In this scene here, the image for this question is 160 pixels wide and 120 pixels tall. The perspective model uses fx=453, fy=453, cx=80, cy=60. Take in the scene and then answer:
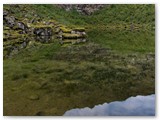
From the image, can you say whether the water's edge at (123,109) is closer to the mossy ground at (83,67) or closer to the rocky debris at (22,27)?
the mossy ground at (83,67)

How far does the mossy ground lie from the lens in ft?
14.1

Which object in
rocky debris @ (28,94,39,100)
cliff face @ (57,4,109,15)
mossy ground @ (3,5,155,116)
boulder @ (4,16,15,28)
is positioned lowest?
rocky debris @ (28,94,39,100)

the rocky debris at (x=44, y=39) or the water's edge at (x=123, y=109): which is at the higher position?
the rocky debris at (x=44, y=39)

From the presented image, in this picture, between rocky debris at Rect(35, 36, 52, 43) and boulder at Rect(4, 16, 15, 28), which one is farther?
rocky debris at Rect(35, 36, 52, 43)

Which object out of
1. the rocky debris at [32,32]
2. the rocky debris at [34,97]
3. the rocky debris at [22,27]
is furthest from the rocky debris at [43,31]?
the rocky debris at [34,97]

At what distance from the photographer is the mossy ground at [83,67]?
4289 millimetres

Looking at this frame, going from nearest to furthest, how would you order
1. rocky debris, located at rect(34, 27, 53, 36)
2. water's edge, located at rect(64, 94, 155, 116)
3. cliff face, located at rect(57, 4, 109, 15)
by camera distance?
water's edge, located at rect(64, 94, 155, 116) → cliff face, located at rect(57, 4, 109, 15) → rocky debris, located at rect(34, 27, 53, 36)

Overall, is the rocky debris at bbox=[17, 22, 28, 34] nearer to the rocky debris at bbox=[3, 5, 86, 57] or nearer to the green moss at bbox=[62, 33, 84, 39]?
the rocky debris at bbox=[3, 5, 86, 57]

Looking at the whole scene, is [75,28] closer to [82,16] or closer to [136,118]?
[82,16]

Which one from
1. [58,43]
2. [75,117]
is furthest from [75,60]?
[75,117]

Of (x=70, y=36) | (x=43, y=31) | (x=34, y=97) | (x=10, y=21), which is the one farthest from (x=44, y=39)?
(x=34, y=97)

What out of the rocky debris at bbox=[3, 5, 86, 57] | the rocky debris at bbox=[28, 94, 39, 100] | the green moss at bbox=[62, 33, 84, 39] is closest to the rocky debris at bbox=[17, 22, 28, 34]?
the rocky debris at bbox=[3, 5, 86, 57]

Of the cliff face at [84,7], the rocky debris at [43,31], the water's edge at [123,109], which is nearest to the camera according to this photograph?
the water's edge at [123,109]

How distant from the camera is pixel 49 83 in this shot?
4.35 meters
